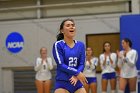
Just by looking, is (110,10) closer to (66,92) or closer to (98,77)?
(98,77)

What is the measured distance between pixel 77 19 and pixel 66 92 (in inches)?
261

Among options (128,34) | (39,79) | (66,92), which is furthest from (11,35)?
(66,92)

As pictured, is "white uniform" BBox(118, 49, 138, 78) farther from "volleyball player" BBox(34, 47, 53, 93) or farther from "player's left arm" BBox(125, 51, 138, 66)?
"volleyball player" BBox(34, 47, 53, 93)

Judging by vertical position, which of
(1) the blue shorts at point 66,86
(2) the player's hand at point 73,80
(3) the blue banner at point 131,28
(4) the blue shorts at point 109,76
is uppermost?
(3) the blue banner at point 131,28

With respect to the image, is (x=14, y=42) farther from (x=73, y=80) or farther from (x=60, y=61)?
(x=73, y=80)

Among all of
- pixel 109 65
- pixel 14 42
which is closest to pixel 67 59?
pixel 109 65

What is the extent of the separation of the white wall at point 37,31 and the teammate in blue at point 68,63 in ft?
20.0

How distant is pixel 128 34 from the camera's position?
9.96m

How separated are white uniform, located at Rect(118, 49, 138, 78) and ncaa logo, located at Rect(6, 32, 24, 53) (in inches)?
163

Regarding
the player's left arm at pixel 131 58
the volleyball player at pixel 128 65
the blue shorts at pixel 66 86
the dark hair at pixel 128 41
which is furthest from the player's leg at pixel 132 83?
the blue shorts at pixel 66 86

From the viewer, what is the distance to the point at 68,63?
5.08m

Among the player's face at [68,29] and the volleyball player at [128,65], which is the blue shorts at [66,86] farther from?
the volleyball player at [128,65]

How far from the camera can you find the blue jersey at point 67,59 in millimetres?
4996

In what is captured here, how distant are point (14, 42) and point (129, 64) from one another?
4610 millimetres
